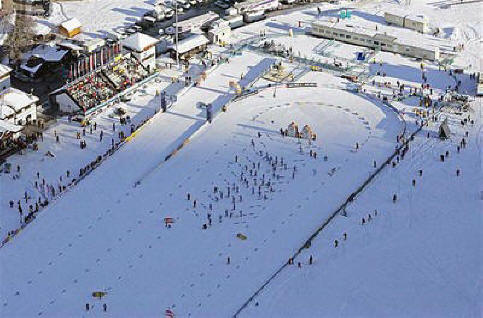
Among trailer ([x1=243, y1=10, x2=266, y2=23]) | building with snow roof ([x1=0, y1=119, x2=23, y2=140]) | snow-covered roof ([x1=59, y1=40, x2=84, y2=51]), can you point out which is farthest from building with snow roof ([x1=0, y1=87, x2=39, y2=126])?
trailer ([x1=243, y1=10, x2=266, y2=23])

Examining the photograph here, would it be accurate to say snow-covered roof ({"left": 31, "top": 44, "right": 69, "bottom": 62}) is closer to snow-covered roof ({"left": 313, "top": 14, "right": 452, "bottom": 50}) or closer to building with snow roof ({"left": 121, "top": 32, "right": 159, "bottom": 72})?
building with snow roof ({"left": 121, "top": 32, "right": 159, "bottom": 72})

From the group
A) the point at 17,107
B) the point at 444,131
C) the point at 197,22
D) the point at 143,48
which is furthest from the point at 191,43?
the point at 444,131

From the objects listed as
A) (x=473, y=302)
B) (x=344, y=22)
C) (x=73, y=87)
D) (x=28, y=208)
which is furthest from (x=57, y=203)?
(x=344, y=22)

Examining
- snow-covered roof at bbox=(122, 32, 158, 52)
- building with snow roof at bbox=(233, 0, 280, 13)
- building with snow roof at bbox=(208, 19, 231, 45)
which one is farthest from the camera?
building with snow roof at bbox=(233, 0, 280, 13)

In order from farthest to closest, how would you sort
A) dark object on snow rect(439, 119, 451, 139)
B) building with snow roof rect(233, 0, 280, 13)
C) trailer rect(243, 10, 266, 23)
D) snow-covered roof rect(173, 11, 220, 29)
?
building with snow roof rect(233, 0, 280, 13) < trailer rect(243, 10, 266, 23) < snow-covered roof rect(173, 11, 220, 29) < dark object on snow rect(439, 119, 451, 139)

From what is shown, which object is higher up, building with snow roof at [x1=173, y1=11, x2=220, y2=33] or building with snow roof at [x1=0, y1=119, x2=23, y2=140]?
building with snow roof at [x1=173, y1=11, x2=220, y2=33]

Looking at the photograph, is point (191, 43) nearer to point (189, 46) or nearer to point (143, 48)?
point (189, 46)

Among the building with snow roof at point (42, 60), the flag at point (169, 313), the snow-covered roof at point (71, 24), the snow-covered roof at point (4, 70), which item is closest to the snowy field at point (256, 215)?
the flag at point (169, 313)
